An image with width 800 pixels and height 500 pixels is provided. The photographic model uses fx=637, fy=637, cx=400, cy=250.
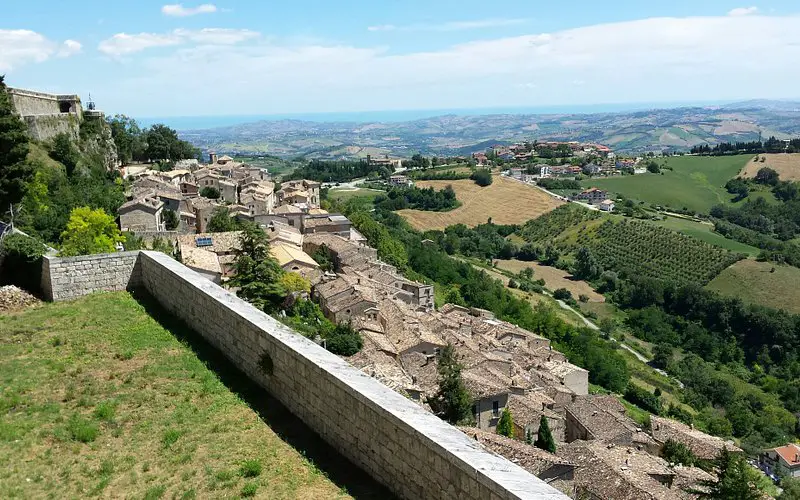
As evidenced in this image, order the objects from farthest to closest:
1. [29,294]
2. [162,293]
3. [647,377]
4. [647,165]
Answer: [647,165]
[647,377]
[29,294]
[162,293]

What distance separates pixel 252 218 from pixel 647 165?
11093cm

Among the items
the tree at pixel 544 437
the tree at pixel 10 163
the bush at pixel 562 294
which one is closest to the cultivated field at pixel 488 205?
the bush at pixel 562 294

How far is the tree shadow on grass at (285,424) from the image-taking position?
19.4ft

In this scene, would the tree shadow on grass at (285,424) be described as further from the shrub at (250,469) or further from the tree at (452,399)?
the tree at (452,399)

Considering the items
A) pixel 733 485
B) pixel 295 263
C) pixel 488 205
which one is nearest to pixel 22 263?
pixel 733 485

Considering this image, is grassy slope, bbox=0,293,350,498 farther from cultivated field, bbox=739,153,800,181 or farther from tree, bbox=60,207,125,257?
cultivated field, bbox=739,153,800,181

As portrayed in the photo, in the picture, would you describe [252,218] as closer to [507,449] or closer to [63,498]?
[507,449]

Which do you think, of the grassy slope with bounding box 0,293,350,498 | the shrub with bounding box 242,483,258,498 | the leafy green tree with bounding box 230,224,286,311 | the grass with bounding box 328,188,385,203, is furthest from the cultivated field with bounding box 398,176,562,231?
the shrub with bounding box 242,483,258,498

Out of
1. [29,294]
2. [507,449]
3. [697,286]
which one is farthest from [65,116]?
[697,286]

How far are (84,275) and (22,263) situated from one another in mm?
1668

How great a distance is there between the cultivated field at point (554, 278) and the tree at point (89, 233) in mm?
56888

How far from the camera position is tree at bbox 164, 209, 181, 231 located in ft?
122

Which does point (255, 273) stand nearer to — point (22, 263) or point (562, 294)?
point (22, 263)

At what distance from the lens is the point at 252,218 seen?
41688 millimetres
